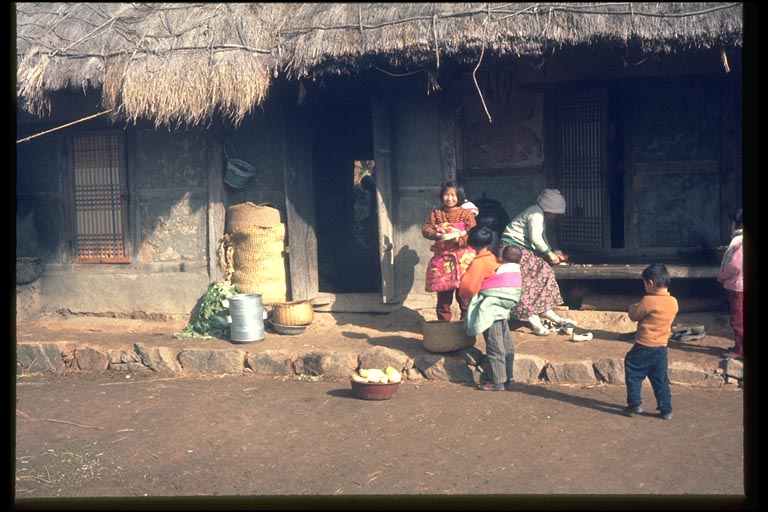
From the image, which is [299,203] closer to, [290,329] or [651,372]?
[290,329]

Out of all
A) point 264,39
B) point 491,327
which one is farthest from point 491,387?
point 264,39

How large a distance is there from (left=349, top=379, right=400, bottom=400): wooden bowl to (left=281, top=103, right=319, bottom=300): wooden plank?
2702 mm

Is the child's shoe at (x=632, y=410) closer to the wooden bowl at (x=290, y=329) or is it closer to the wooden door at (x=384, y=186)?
the wooden door at (x=384, y=186)

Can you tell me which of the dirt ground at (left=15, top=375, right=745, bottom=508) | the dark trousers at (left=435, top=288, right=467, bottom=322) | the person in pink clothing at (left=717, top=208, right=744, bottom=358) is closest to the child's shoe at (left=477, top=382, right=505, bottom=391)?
the dirt ground at (left=15, top=375, right=745, bottom=508)

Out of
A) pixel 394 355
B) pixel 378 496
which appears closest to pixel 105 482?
pixel 378 496

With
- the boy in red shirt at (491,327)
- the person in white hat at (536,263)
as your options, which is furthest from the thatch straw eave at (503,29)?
the boy in red shirt at (491,327)

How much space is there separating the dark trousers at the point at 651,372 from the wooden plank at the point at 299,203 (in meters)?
4.35

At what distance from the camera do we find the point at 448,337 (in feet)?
25.4

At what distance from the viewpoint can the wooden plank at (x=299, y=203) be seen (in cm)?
947

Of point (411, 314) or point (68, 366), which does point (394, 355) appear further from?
point (68, 366)

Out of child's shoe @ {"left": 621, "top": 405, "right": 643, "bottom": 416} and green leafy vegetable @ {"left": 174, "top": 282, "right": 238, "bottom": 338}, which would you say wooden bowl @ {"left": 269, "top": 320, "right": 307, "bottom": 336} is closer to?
green leafy vegetable @ {"left": 174, "top": 282, "right": 238, "bottom": 338}

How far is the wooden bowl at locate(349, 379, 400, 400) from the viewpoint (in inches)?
276

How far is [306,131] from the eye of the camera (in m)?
9.79

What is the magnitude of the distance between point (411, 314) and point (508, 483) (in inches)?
166
